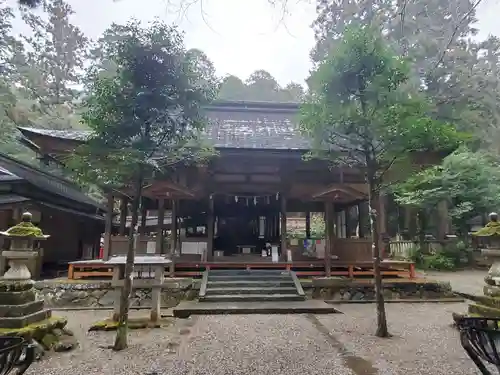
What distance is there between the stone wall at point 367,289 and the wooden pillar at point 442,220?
28.7 feet

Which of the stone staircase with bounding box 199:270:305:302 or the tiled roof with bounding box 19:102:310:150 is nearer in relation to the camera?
the stone staircase with bounding box 199:270:305:302

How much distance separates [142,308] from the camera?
309 inches

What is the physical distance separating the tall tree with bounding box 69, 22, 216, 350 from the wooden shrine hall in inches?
117

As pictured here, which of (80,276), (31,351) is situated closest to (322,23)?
(80,276)

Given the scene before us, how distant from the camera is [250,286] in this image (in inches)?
336

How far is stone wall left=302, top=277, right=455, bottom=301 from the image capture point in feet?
28.6

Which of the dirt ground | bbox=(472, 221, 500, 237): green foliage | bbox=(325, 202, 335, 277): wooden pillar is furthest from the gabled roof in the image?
bbox=(472, 221, 500, 237): green foliage

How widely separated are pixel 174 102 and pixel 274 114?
1003 centimetres

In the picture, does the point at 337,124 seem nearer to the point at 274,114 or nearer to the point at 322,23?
the point at 274,114

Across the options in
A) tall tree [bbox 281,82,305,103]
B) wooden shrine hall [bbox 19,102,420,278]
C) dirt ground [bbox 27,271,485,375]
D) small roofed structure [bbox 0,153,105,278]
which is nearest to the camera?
dirt ground [bbox 27,271,485,375]

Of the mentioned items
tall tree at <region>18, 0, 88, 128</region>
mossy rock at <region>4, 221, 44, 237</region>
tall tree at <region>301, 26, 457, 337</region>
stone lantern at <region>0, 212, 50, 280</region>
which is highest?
tall tree at <region>18, 0, 88, 128</region>

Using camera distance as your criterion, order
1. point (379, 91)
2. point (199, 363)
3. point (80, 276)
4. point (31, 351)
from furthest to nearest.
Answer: point (80, 276) → point (379, 91) → point (199, 363) → point (31, 351)

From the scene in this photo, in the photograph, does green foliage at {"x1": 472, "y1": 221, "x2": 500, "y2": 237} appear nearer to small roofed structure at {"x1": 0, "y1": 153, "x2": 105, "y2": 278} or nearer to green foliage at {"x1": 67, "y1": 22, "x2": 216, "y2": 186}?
green foliage at {"x1": 67, "y1": 22, "x2": 216, "y2": 186}

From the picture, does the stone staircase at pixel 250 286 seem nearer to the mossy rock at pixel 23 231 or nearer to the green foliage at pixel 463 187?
the mossy rock at pixel 23 231
